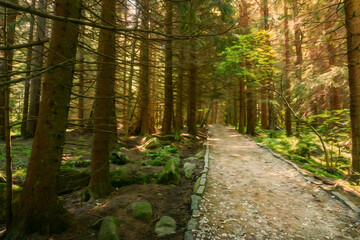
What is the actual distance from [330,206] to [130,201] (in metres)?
4.55

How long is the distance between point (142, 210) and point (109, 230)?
93 centimetres

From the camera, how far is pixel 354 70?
5.58 meters

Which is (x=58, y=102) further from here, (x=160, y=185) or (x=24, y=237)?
(x=160, y=185)

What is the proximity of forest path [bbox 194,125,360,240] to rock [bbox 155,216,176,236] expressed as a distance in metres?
0.53

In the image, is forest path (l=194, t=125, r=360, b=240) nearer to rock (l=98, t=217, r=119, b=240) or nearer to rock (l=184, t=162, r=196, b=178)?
rock (l=184, t=162, r=196, b=178)

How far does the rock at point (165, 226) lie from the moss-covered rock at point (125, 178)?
7.02ft

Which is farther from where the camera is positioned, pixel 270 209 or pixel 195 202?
pixel 195 202

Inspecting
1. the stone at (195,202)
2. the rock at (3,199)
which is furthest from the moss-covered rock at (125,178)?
the rock at (3,199)

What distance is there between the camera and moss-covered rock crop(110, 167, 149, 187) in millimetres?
5430

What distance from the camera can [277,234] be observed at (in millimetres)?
3264

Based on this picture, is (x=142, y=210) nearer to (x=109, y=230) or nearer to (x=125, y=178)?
(x=109, y=230)

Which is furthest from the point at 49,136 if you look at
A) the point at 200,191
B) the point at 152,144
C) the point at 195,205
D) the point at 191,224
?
the point at 152,144

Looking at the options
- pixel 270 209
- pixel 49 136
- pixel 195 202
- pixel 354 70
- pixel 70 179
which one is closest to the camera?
pixel 49 136

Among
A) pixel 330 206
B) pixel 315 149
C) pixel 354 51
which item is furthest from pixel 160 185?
pixel 315 149
